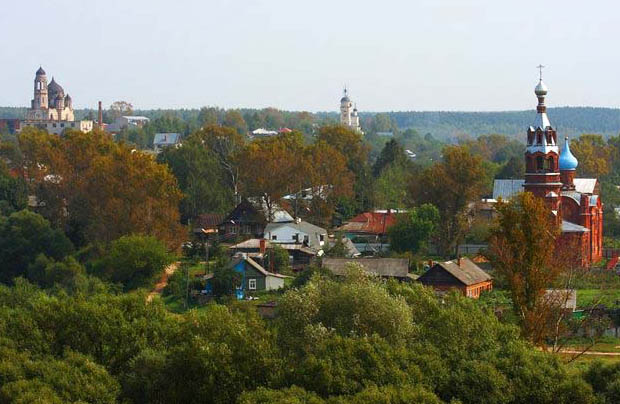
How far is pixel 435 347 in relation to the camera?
105ft

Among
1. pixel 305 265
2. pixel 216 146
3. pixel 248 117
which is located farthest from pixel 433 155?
pixel 305 265

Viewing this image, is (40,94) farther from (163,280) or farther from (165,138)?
(163,280)

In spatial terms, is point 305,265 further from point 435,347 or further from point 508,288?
point 435,347

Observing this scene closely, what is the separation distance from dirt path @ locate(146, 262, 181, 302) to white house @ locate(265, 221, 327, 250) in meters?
5.67

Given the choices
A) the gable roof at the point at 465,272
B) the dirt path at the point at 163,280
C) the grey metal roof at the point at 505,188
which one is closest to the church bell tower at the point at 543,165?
the gable roof at the point at 465,272

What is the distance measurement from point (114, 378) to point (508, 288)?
1182 cm

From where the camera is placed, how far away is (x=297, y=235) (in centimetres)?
6412

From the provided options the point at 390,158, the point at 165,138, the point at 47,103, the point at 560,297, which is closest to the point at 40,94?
the point at 47,103

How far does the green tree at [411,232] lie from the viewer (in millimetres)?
61812

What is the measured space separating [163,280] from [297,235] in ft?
32.3

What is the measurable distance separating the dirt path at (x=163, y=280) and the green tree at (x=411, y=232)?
10078 mm

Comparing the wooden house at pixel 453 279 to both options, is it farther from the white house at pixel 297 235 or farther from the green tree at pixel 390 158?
the green tree at pixel 390 158

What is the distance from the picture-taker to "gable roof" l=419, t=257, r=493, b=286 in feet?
167

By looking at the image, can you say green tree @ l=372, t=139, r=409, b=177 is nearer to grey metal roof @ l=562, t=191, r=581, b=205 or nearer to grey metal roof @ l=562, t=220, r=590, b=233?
grey metal roof @ l=562, t=191, r=581, b=205
